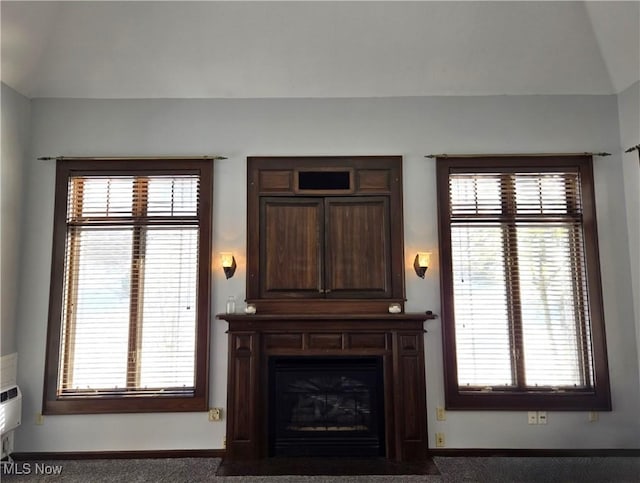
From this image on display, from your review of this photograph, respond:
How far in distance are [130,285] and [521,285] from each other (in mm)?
3647

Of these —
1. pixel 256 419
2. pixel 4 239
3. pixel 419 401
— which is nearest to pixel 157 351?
pixel 256 419

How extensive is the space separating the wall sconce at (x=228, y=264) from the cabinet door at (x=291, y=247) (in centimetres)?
26

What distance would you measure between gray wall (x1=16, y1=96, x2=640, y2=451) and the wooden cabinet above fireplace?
0.13 m

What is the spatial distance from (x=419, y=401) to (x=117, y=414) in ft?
8.78

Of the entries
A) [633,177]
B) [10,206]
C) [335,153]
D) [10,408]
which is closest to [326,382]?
[335,153]

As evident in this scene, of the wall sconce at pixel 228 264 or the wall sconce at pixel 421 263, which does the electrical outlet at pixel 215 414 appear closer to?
the wall sconce at pixel 228 264

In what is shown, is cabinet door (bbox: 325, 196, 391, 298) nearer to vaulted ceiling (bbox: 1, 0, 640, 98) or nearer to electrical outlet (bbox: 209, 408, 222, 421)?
vaulted ceiling (bbox: 1, 0, 640, 98)

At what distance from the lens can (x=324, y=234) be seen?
3631mm

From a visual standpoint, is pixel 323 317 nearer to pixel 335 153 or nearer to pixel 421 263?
pixel 421 263

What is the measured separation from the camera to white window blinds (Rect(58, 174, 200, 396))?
352 cm

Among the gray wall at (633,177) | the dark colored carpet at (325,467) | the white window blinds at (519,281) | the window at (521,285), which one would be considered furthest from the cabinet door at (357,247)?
the gray wall at (633,177)

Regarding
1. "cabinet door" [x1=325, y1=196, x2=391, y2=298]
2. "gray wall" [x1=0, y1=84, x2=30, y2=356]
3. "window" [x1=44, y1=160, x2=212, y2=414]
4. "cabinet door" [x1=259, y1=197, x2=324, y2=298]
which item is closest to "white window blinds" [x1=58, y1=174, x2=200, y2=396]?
"window" [x1=44, y1=160, x2=212, y2=414]

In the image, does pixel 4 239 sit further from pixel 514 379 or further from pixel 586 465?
pixel 586 465

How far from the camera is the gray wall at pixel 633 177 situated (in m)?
3.50
